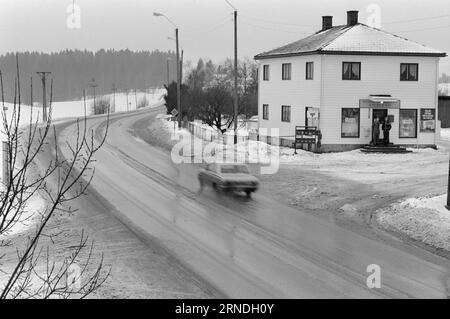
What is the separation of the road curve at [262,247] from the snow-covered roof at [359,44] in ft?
49.4

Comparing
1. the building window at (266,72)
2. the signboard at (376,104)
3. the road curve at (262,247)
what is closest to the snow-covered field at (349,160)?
the signboard at (376,104)

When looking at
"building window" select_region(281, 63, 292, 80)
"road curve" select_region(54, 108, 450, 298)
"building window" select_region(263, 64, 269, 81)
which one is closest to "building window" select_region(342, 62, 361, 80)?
"building window" select_region(281, 63, 292, 80)

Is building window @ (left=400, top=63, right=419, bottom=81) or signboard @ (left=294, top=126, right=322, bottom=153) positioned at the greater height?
building window @ (left=400, top=63, right=419, bottom=81)

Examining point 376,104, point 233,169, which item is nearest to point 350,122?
point 376,104

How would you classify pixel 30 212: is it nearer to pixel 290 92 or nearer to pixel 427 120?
pixel 290 92

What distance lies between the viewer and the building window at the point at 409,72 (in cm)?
3706

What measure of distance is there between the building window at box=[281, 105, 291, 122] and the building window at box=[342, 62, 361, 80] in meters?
4.92

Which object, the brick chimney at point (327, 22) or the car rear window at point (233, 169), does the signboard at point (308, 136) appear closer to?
the car rear window at point (233, 169)

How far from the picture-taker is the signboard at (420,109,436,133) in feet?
123

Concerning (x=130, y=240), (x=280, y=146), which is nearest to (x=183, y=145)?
(x=280, y=146)

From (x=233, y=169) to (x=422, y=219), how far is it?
26.3 feet

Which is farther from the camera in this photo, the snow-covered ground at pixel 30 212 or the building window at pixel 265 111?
the building window at pixel 265 111

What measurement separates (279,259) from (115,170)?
16.6 metres

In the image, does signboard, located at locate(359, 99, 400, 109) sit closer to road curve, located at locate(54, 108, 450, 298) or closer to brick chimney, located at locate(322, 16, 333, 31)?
brick chimney, located at locate(322, 16, 333, 31)
